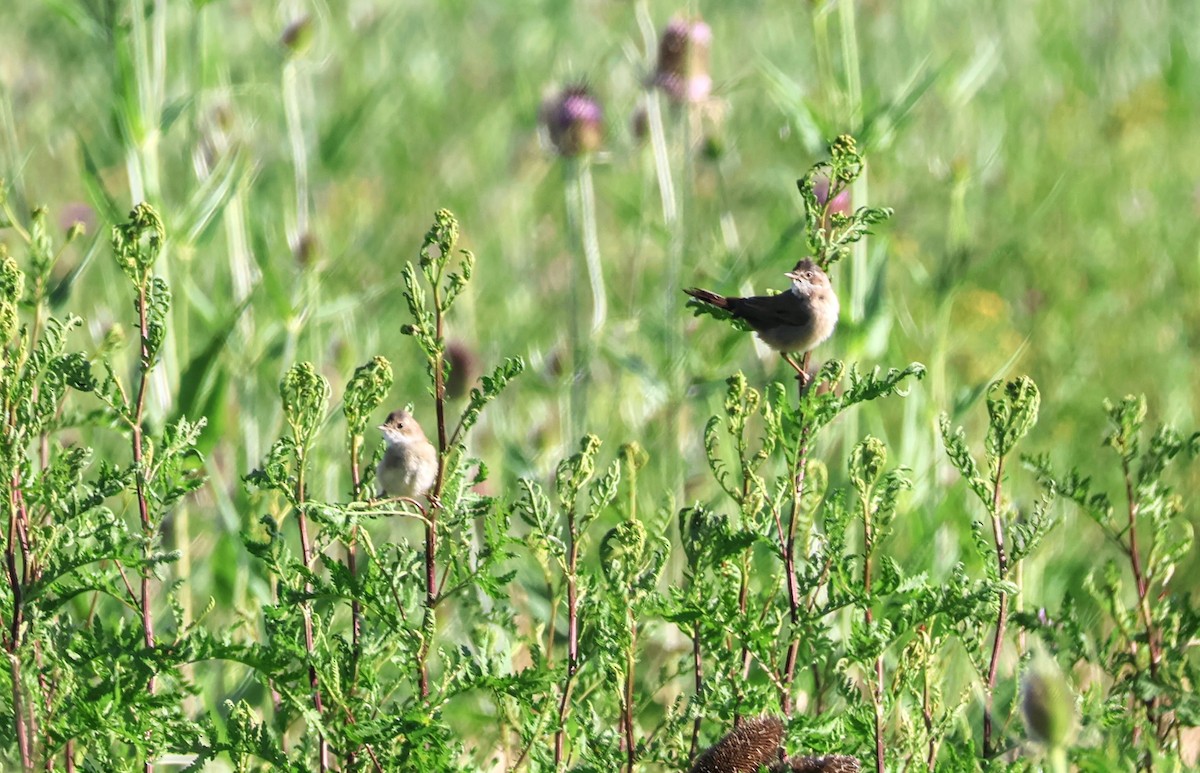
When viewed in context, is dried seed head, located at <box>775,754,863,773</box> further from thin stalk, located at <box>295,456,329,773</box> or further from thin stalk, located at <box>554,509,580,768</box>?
thin stalk, located at <box>295,456,329,773</box>

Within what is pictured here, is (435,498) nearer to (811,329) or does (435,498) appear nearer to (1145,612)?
(811,329)

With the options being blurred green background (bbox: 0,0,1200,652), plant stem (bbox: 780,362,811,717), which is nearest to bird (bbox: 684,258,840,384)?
plant stem (bbox: 780,362,811,717)

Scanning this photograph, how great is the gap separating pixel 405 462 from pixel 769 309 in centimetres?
40

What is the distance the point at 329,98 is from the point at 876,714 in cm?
462

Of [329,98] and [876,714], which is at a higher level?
[329,98]

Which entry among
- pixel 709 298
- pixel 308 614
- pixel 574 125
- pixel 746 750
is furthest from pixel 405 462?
pixel 574 125

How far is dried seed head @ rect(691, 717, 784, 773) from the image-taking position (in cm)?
123

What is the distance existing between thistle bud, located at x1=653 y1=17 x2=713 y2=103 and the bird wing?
169 centimetres

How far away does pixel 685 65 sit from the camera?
3.06 metres

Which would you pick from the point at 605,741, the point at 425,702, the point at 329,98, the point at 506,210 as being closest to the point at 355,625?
the point at 425,702

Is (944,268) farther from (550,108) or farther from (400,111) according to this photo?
(400,111)

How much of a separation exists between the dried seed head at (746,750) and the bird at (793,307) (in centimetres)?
34

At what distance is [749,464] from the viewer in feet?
4.27

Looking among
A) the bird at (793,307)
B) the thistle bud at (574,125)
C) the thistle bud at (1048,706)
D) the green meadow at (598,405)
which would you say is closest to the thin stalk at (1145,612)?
the green meadow at (598,405)
